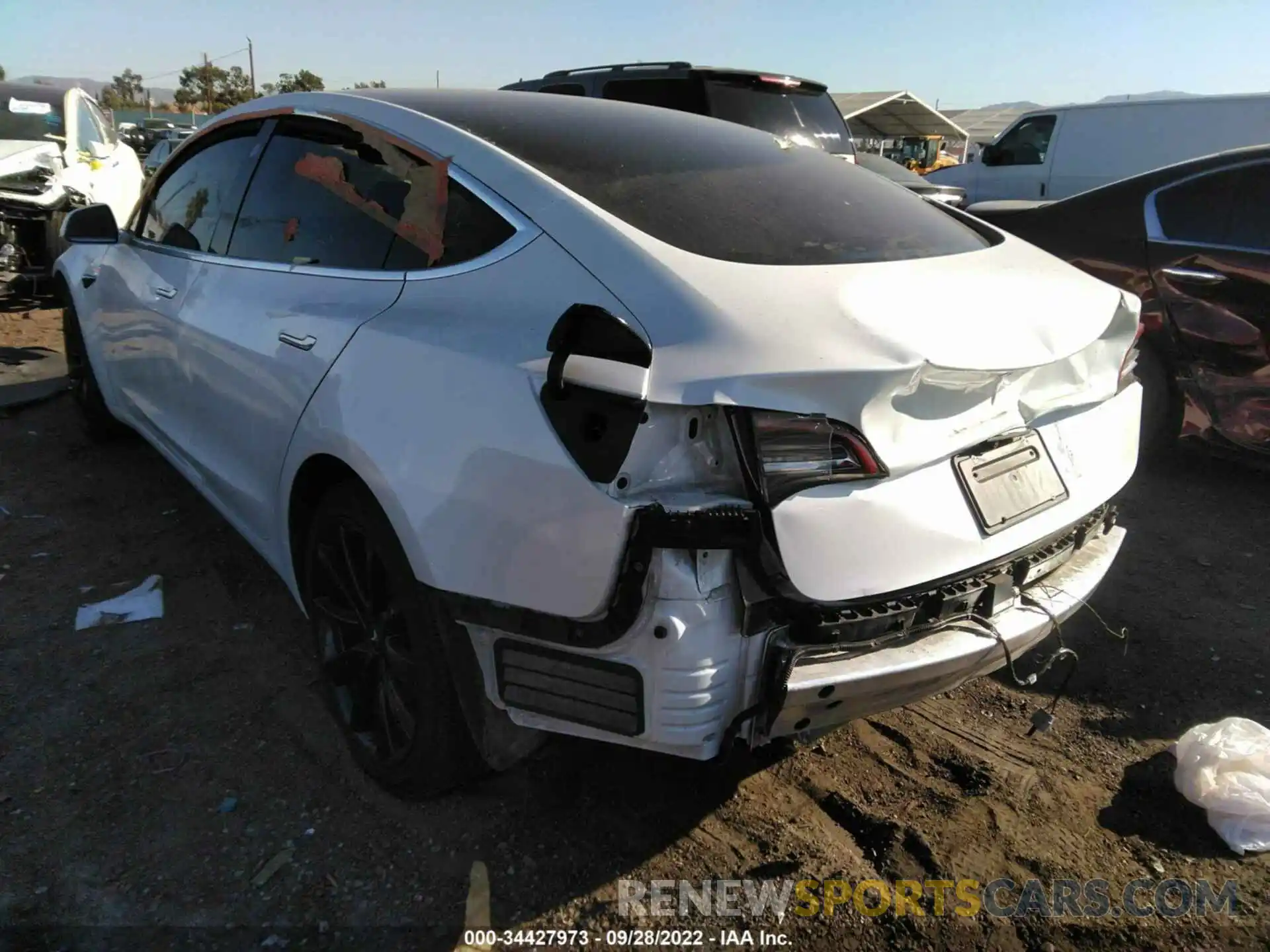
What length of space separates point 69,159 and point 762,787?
31.6ft

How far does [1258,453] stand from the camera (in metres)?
4.24

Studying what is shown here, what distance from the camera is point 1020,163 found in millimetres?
11164

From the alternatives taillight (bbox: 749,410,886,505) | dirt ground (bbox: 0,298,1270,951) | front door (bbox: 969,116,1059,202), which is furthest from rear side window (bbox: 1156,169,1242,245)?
front door (bbox: 969,116,1059,202)

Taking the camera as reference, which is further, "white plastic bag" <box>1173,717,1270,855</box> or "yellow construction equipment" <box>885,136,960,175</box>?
"yellow construction equipment" <box>885,136,960,175</box>

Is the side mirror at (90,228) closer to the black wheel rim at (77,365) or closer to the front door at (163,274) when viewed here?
the front door at (163,274)

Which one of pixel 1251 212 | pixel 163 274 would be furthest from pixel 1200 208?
pixel 163 274

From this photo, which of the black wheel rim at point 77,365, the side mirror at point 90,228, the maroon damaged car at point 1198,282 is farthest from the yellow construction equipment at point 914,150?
the side mirror at point 90,228

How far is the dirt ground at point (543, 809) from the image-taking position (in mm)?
2098

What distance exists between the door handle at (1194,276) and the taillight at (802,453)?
3.48 meters

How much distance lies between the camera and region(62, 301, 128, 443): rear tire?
189 inches

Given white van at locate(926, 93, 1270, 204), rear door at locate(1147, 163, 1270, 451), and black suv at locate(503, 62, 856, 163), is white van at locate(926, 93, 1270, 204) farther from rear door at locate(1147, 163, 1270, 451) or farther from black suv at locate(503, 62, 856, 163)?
rear door at locate(1147, 163, 1270, 451)

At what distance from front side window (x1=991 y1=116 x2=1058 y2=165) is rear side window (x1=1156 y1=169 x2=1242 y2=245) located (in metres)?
7.02

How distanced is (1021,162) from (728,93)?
5.12 m

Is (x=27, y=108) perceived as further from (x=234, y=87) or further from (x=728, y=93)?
(x=234, y=87)
